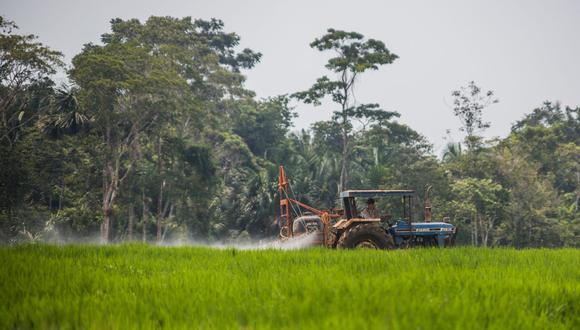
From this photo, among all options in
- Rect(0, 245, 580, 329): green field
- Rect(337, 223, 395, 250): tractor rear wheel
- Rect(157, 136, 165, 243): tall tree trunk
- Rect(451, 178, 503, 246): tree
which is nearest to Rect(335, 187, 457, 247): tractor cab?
Rect(337, 223, 395, 250): tractor rear wheel

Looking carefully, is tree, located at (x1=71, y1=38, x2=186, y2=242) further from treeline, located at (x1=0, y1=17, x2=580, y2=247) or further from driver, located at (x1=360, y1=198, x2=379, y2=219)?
driver, located at (x1=360, y1=198, x2=379, y2=219)

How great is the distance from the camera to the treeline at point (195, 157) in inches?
1226

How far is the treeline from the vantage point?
3114 cm

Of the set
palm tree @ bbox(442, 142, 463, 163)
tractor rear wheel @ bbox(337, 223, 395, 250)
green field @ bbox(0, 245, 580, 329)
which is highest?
palm tree @ bbox(442, 142, 463, 163)

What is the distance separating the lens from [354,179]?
41.5m

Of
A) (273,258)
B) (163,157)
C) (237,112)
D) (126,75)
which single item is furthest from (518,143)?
(273,258)

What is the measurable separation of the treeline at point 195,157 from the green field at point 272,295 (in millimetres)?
23759

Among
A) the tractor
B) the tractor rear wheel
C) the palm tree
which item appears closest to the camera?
the tractor rear wheel

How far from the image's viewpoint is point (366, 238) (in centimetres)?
1359

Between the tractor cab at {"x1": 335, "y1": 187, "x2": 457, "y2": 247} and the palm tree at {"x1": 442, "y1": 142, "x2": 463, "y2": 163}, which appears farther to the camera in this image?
the palm tree at {"x1": 442, "y1": 142, "x2": 463, "y2": 163}

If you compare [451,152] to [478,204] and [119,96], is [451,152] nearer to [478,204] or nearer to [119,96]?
[478,204]

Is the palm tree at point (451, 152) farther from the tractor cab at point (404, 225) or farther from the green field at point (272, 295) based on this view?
the green field at point (272, 295)

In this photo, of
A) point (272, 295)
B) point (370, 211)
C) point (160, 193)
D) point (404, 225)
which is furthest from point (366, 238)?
point (160, 193)

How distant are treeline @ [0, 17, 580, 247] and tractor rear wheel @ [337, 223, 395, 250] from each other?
21040mm
